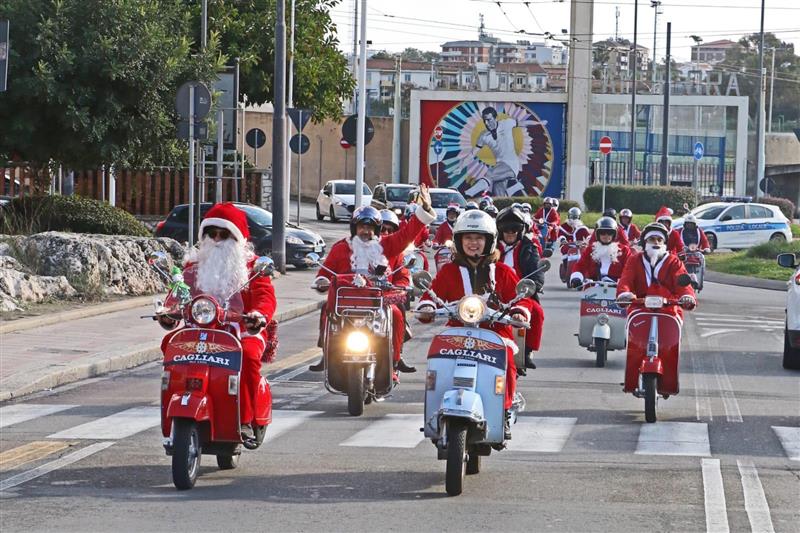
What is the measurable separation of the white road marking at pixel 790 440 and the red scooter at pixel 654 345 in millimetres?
1024

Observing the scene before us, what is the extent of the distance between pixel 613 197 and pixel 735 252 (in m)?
16.5

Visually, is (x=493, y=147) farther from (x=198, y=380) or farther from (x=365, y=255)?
(x=198, y=380)

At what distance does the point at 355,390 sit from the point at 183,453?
366 cm

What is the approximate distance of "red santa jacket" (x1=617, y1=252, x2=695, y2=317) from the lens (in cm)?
1301

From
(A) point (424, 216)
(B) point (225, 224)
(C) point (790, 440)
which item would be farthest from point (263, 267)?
(C) point (790, 440)

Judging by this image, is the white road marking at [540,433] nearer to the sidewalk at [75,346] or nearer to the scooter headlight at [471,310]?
the scooter headlight at [471,310]

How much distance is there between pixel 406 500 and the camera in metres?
8.53

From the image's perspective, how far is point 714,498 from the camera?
28.4 ft

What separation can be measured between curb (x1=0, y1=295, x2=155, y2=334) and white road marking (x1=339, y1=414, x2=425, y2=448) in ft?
21.2

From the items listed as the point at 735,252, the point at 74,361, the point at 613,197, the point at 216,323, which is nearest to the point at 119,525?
the point at 216,323

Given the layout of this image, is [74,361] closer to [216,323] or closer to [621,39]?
[216,323]

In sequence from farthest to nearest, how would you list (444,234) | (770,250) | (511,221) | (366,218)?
(770,250) < (444,234) < (511,221) < (366,218)

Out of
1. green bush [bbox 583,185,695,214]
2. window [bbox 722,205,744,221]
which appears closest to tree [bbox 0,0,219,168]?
window [bbox 722,205,744,221]

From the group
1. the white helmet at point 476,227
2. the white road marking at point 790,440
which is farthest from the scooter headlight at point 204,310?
the white road marking at point 790,440
